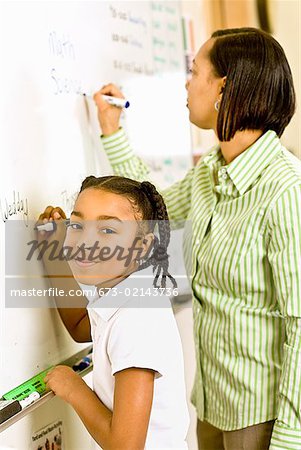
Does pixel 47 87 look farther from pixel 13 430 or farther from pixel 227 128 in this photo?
pixel 13 430

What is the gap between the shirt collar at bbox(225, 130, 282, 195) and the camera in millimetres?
1207

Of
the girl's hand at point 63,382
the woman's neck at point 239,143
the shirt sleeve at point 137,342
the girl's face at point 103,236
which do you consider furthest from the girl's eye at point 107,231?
the woman's neck at point 239,143

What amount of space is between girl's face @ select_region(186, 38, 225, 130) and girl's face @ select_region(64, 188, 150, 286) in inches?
11.7

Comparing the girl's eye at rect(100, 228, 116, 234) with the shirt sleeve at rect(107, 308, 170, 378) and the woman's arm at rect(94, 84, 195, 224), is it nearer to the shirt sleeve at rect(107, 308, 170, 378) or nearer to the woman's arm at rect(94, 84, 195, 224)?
the shirt sleeve at rect(107, 308, 170, 378)

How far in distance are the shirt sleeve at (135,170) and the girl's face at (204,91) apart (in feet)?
0.55

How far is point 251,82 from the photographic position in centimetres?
119

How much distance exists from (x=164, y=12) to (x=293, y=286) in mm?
912

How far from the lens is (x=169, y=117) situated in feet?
5.78

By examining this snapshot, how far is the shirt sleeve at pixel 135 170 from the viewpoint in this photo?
1.37 metres

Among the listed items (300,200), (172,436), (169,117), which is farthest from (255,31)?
(172,436)

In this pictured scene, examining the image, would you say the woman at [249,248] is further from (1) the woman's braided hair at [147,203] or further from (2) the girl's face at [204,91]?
(1) the woman's braided hair at [147,203]

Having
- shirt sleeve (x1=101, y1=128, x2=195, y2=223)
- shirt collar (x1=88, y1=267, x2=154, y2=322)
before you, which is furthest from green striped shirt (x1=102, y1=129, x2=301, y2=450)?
shirt collar (x1=88, y1=267, x2=154, y2=322)

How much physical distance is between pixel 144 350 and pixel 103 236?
17 cm

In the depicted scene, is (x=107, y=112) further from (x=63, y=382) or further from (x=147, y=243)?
(x=63, y=382)
